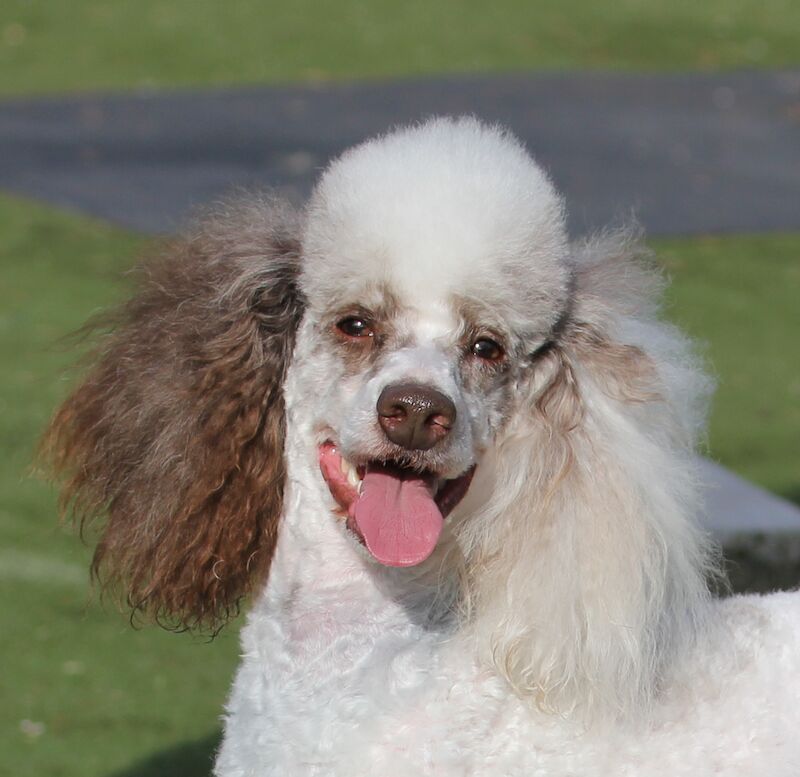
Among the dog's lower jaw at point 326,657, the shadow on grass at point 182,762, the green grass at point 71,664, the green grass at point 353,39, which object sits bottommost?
the green grass at point 353,39

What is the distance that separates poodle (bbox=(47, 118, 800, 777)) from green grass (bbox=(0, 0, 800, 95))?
8417mm

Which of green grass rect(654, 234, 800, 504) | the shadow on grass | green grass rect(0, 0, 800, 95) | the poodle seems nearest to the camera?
the poodle

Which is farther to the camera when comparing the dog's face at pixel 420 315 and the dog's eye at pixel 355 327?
the dog's eye at pixel 355 327

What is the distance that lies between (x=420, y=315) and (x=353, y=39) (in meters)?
10.3

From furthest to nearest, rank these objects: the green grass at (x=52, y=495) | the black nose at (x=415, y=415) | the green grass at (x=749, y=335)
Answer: the green grass at (x=749, y=335) → the green grass at (x=52, y=495) → the black nose at (x=415, y=415)

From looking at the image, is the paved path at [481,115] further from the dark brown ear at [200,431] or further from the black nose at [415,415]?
the black nose at [415,415]

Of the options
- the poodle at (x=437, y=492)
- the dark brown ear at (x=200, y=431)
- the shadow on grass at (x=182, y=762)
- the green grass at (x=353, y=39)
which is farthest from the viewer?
the green grass at (x=353, y=39)

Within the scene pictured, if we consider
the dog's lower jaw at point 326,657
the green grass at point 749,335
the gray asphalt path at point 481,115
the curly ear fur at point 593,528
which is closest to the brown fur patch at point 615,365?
the curly ear fur at point 593,528

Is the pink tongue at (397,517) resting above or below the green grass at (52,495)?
above

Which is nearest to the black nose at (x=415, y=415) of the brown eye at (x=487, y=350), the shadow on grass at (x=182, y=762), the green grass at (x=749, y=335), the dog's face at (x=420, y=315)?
the dog's face at (x=420, y=315)

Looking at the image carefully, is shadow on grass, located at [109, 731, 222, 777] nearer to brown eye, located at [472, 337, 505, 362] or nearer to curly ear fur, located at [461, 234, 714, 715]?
curly ear fur, located at [461, 234, 714, 715]

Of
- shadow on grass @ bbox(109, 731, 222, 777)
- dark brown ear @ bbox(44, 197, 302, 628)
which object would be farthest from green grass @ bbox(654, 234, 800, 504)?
dark brown ear @ bbox(44, 197, 302, 628)

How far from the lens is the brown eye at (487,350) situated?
2393 mm

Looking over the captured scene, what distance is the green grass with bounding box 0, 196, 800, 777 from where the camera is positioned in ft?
12.1
